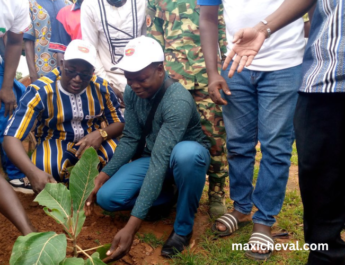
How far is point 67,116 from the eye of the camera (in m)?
2.85

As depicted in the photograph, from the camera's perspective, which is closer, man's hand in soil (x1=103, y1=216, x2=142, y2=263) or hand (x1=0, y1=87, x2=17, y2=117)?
man's hand in soil (x1=103, y1=216, x2=142, y2=263)

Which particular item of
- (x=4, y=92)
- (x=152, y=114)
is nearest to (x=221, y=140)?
(x=152, y=114)

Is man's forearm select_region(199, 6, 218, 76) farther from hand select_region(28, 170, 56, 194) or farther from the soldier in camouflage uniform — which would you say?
hand select_region(28, 170, 56, 194)

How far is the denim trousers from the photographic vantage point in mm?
2191

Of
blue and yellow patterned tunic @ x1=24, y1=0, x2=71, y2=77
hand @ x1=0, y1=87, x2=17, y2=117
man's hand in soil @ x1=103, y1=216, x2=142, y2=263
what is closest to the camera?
man's hand in soil @ x1=103, y1=216, x2=142, y2=263

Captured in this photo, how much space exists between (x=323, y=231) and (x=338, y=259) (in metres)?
0.13

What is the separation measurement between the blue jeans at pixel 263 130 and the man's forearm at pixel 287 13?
0.40 meters

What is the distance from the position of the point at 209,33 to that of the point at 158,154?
2.81 feet

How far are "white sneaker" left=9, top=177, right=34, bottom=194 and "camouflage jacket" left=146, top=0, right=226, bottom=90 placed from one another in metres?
1.57

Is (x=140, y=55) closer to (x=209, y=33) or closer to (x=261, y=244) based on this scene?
(x=209, y=33)

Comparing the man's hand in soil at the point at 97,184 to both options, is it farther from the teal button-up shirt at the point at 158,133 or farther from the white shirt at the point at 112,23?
the white shirt at the point at 112,23

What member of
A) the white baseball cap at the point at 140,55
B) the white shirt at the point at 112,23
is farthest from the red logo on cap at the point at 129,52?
the white shirt at the point at 112,23

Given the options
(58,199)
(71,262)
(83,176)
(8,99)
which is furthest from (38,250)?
(8,99)


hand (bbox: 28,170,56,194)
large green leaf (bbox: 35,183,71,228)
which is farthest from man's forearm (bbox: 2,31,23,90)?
large green leaf (bbox: 35,183,71,228)
